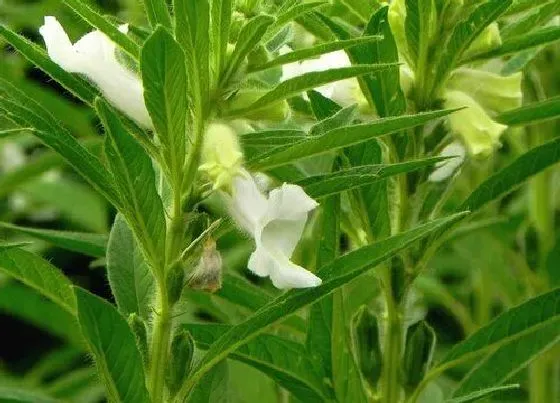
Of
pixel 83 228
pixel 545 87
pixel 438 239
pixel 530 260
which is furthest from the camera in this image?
pixel 83 228

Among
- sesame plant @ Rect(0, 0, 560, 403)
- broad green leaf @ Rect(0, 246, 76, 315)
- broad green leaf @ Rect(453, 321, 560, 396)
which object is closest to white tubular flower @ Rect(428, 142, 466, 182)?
sesame plant @ Rect(0, 0, 560, 403)

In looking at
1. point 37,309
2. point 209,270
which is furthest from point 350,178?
point 37,309

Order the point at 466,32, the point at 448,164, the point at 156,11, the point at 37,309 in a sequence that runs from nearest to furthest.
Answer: the point at 156,11 → the point at 466,32 → the point at 448,164 → the point at 37,309

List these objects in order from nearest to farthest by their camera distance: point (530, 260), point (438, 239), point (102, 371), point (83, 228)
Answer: point (102, 371) < point (438, 239) < point (530, 260) < point (83, 228)

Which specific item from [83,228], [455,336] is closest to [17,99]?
[83,228]

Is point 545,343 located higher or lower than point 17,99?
lower

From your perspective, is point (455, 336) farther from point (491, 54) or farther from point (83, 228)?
point (491, 54)

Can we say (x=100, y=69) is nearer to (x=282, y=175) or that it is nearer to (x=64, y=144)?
(x=64, y=144)
